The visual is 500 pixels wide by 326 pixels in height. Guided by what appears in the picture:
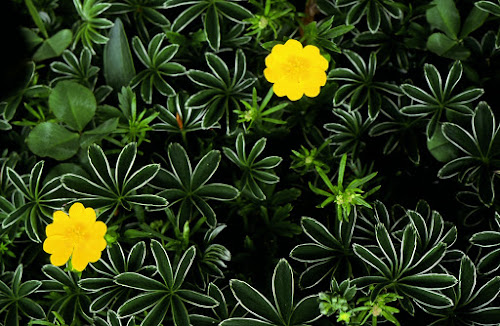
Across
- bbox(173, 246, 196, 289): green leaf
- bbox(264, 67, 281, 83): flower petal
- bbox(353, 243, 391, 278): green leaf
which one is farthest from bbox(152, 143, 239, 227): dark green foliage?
bbox(353, 243, 391, 278): green leaf

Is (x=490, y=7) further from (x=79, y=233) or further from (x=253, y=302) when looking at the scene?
(x=79, y=233)

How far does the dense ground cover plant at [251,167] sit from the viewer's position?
1.17m

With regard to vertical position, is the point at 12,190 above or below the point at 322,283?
above

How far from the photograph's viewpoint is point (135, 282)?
1162mm

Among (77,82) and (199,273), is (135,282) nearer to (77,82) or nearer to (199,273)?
(199,273)

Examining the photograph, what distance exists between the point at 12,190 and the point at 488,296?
4.05 ft

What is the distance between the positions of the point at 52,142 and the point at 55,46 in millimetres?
308

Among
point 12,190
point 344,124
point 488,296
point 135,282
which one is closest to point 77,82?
point 12,190

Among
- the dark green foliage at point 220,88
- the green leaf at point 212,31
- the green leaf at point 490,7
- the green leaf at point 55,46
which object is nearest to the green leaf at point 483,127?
the green leaf at point 490,7

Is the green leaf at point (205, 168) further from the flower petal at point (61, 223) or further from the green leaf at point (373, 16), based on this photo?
the green leaf at point (373, 16)

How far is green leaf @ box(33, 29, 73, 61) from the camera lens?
151 centimetres

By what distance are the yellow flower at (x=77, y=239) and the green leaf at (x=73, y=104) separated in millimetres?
357

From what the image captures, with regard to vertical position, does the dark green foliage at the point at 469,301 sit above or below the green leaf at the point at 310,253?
below

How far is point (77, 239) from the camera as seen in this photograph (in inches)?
43.8
